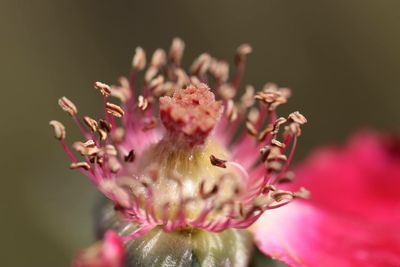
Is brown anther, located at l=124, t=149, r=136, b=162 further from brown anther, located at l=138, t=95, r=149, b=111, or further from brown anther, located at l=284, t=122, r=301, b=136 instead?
brown anther, located at l=284, t=122, r=301, b=136

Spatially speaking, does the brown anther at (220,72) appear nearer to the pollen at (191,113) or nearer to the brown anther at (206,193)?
the pollen at (191,113)

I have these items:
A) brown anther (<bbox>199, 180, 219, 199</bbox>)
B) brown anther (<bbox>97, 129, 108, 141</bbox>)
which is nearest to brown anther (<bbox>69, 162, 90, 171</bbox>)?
brown anther (<bbox>97, 129, 108, 141</bbox>)

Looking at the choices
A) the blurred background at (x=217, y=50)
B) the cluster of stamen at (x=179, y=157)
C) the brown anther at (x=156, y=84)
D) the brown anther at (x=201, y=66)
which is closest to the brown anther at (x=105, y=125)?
the cluster of stamen at (x=179, y=157)

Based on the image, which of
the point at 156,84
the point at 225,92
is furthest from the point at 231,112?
the point at 156,84

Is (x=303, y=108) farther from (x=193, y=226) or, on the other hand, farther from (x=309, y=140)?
(x=193, y=226)

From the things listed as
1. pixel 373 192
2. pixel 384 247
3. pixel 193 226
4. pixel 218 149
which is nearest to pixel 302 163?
pixel 373 192

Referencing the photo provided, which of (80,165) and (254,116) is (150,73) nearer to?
(254,116)
